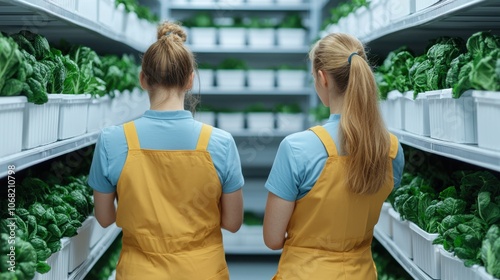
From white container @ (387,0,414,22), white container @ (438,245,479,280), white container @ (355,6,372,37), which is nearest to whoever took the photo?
white container @ (438,245,479,280)

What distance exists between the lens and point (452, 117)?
2281 mm

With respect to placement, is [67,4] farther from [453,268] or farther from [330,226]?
[453,268]

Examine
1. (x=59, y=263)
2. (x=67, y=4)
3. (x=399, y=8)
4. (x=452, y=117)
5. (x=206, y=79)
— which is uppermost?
(x=206, y=79)

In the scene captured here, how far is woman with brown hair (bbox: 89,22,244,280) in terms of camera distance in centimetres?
229

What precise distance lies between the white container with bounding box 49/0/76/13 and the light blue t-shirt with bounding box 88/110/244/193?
0.54 meters

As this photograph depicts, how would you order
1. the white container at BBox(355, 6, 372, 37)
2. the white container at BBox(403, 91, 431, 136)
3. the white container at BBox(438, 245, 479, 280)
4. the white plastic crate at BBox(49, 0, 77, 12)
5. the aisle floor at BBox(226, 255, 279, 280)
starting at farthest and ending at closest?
the aisle floor at BBox(226, 255, 279, 280) → the white container at BBox(355, 6, 372, 37) → the white container at BBox(403, 91, 431, 136) → the white plastic crate at BBox(49, 0, 77, 12) → the white container at BBox(438, 245, 479, 280)

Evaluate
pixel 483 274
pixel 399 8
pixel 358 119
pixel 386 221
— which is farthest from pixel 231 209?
pixel 399 8

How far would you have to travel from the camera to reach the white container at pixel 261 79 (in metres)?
6.14

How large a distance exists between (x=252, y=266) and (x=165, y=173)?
3.66m

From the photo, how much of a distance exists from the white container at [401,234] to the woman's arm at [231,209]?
0.87m

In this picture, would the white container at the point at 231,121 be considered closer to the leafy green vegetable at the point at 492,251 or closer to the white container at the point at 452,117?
the white container at the point at 452,117

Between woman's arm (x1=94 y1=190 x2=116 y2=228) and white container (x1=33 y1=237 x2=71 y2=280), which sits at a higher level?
woman's arm (x1=94 y1=190 x2=116 y2=228)

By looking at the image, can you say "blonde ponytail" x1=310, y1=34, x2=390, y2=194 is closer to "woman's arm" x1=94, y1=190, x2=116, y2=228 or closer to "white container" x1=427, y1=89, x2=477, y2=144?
"white container" x1=427, y1=89, x2=477, y2=144

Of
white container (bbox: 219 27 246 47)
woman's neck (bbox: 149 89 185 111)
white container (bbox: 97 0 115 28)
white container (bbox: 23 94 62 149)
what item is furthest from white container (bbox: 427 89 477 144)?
white container (bbox: 219 27 246 47)
